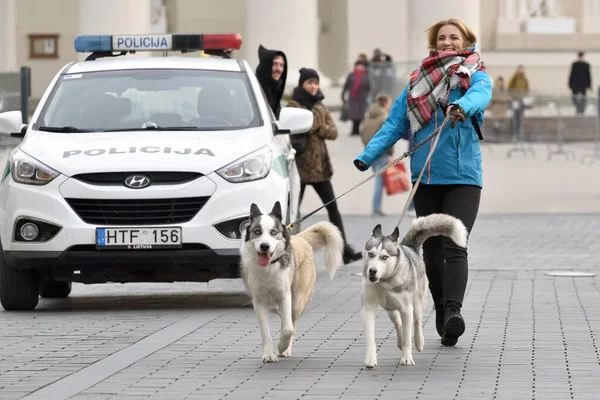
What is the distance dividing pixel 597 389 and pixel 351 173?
2047cm

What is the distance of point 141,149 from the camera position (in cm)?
1098

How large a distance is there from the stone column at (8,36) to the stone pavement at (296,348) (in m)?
40.1

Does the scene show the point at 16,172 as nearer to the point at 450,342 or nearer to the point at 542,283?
the point at 450,342


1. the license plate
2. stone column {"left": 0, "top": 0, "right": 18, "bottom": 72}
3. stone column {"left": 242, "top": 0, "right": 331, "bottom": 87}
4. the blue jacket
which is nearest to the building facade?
stone column {"left": 0, "top": 0, "right": 18, "bottom": 72}

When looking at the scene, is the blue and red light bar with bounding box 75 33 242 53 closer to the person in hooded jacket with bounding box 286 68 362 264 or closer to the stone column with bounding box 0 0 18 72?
the person in hooded jacket with bounding box 286 68 362 264

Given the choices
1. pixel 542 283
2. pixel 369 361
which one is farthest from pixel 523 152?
pixel 369 361

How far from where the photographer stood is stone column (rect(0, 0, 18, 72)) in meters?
52.5

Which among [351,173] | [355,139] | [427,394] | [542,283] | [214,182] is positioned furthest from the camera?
[355,139]

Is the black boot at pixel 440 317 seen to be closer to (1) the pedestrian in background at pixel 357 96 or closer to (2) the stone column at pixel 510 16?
(1) the pedestrian in background at pixel 357 96

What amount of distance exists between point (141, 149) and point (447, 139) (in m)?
2.60

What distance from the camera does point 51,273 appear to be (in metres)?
11.0

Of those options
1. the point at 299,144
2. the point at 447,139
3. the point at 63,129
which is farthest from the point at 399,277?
the point at 299,144

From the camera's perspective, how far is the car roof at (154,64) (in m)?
12.3

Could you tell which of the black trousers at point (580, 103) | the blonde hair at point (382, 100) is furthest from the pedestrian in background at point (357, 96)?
the blonde hair at point (382, 100)
